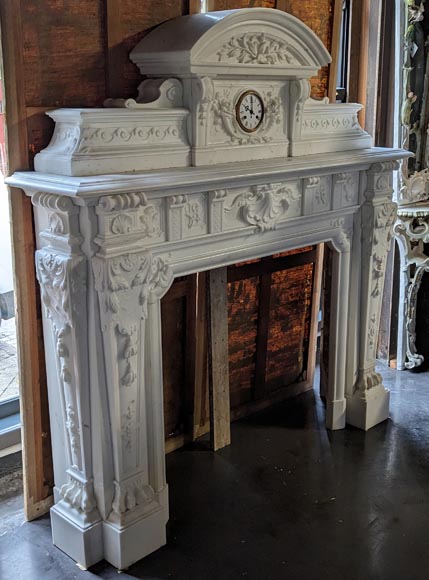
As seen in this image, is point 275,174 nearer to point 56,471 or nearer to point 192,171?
point 192,171

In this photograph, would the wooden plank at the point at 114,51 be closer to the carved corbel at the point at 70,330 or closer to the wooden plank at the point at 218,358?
the carved corbel at the point at 70,330

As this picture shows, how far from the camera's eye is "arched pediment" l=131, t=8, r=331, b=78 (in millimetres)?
2783

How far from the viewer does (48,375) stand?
2891 millimetres

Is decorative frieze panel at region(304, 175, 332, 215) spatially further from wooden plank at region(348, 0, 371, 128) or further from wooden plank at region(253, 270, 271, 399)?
wooden plank at region(348, 0, 371, 128)

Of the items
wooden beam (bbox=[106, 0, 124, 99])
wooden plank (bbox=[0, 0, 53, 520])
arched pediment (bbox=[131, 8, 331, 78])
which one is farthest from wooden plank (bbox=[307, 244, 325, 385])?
wooden plank (bbox=[0, 0, 53, 520])

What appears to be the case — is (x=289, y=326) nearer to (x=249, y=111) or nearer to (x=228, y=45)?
(x=249, y=111)

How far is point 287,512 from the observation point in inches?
125

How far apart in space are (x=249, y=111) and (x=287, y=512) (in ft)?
6.00

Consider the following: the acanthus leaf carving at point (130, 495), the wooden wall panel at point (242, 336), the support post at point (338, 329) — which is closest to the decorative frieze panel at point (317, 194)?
the support post at point (338, 329)

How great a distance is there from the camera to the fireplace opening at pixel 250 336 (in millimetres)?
3561

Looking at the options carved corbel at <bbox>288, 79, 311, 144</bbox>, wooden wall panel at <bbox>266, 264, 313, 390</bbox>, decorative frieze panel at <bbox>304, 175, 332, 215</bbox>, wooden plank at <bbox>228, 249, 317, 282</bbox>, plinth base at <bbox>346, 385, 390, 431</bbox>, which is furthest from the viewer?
wooden wall panel at <bbox>266, 264, 313, 390</bbox>

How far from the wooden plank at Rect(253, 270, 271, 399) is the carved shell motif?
4.08ft

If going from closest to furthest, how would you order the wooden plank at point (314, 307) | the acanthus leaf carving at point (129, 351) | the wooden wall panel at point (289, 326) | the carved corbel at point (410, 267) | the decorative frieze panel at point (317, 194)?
the acanthus leaf carving at point (129, 351)
the decorative frieze panel at point (317, 194)
the wooden wall panel at point (289, 326)
the wooden plank at point (314, 307)
the carved corbel at point (410, 267)

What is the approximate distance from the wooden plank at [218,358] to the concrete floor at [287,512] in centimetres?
11
